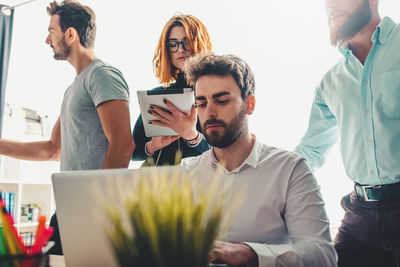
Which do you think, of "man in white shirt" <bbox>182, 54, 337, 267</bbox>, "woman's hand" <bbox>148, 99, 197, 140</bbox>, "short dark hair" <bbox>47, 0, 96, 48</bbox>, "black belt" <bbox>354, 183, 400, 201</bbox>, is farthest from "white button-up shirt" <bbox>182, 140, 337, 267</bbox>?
"short dark hair" <bbox>47, 0, 96, 48</bbox>

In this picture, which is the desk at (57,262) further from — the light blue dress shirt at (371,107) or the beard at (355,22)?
the beard at (355,22)

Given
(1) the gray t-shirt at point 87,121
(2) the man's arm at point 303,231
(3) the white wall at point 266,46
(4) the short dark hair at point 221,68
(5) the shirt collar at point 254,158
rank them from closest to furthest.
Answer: (2) the man's arm at point 303,231, (5) the shirt collar at point 254,158, (4) the short dark hair at point 221,68, (1) the gray t-shirt at point 87,121, (3) the white wall at point 266,46

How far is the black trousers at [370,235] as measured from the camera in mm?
1436

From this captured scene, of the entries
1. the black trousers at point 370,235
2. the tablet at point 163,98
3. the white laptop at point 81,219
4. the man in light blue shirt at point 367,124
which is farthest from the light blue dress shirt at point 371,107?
the white laptop at point 81,219

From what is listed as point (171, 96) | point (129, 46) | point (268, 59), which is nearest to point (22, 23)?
point (129, 46)

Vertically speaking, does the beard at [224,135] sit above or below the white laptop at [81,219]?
above

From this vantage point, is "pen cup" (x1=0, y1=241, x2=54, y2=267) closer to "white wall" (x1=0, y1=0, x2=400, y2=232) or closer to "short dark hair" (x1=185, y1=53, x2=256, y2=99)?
"short dark hair" (x1=185, y1=53, x2=256, y2=99)

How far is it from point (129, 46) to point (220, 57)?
267cm

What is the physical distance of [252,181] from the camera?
1.31m

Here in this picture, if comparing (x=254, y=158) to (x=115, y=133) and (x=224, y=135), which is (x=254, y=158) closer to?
(x=224, y=135)

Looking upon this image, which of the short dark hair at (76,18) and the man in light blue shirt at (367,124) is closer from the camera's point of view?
the man in light blue shirt at (367,124)

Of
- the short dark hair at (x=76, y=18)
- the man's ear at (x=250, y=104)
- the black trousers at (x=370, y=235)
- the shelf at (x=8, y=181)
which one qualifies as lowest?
the shelf at (x=8, y=181)

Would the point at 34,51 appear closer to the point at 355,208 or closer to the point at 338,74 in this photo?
the point at 338,74

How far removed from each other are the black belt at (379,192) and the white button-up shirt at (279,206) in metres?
0.39
